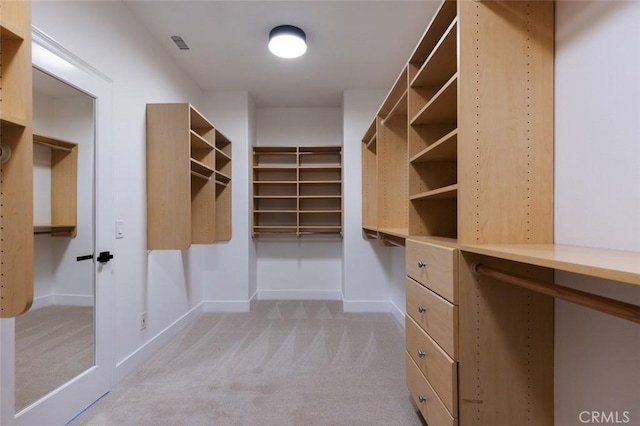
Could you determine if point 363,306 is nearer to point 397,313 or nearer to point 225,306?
point 397,313

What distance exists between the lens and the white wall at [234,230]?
146 inches

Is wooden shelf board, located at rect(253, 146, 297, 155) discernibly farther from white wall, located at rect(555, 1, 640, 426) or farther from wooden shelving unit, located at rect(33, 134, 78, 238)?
white wall, located at rect(555, 1, 640, 426)

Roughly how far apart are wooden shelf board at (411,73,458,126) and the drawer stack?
73 centimetres

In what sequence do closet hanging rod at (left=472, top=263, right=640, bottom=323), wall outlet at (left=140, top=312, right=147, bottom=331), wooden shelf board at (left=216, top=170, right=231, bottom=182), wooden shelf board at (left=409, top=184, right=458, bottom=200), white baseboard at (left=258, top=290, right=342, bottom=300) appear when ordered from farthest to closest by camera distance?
white baseboard at (left=258, top=290, right=342, bottom=300), wooden shelf board at (left=216, top=170, right=231, bottom=182), wall outlet at (left=140, top=312, right=147, bottom=331), wooden shelf board at (left=409, top=184, right=458, bottom=200), closet hanging rod at (left=472, top=263, right=640, bottom=323)

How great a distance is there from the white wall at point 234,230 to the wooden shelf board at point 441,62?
2515 millimetres

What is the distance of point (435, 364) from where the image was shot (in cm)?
137

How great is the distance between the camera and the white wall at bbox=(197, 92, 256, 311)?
370 centimetres

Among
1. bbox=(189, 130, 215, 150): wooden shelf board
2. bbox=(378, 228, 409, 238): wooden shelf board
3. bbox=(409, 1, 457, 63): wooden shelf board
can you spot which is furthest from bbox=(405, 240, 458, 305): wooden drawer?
bbox=(189, 130, 215, 150): wooden shelf board

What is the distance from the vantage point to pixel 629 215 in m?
0.94

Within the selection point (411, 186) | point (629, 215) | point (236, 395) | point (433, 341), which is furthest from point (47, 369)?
point (629, 215)

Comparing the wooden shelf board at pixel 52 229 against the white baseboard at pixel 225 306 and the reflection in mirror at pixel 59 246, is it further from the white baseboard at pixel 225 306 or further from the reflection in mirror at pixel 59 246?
the white baseboard at pixel 225 306

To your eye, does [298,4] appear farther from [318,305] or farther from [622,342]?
[318,305]

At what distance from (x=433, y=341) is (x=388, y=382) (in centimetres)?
89

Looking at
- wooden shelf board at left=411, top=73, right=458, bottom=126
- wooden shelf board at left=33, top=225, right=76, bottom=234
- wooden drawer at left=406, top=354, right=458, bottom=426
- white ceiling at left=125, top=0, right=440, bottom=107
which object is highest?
white ceiling at left=125, top=0, right=440, bottom=107
